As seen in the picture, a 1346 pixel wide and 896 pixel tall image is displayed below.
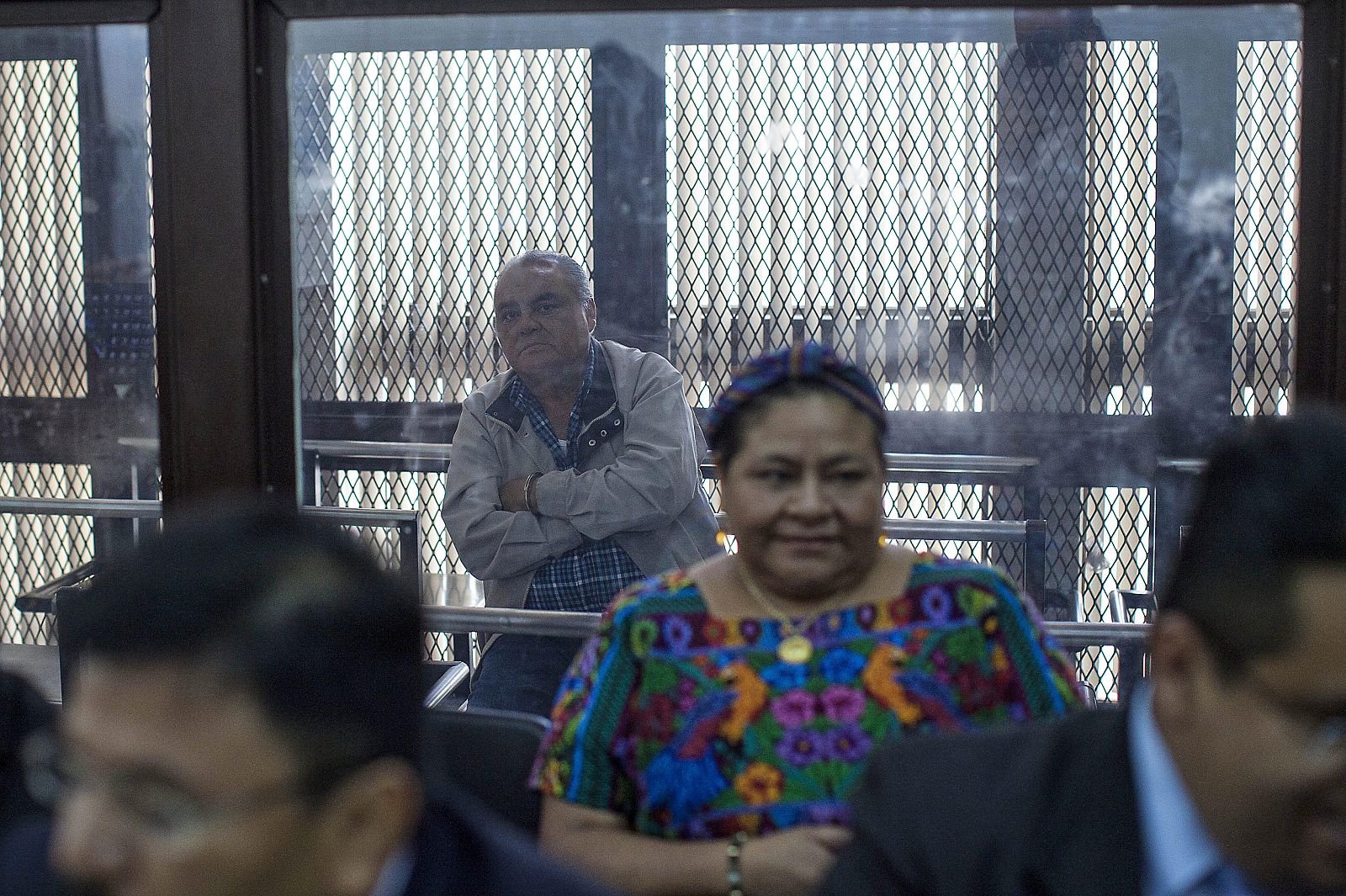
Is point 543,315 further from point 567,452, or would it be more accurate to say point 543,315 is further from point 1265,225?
point 1265,225

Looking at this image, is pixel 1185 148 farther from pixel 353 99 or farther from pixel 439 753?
pixel 439 753

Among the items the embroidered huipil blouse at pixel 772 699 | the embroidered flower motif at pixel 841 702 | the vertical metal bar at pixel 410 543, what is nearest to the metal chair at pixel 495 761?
the embroidered huipil blouse at pixel 772 699

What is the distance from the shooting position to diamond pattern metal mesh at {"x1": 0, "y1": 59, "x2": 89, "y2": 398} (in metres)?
2.85

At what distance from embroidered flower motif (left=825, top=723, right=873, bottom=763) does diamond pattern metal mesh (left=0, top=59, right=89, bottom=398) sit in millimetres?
1863

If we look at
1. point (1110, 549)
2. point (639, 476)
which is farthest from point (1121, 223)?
point (639, 476)

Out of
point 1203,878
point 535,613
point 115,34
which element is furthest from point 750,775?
point 115,34

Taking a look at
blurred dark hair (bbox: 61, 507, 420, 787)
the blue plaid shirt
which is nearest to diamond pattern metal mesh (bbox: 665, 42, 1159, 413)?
the blue plaid shirt

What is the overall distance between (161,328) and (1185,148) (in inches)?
80.8

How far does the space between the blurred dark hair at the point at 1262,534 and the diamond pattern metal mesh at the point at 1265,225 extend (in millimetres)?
1568

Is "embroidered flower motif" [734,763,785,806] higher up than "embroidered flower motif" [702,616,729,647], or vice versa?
"embroidered flower motif" [702,616,729,647]

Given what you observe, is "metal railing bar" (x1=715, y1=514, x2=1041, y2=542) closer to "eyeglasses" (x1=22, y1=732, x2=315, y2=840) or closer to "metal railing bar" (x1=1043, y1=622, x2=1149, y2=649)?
"metal railing bar" (x1=1043, y1=622, x2=1149, y2=649)

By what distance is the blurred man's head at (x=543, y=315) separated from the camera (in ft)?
9.20

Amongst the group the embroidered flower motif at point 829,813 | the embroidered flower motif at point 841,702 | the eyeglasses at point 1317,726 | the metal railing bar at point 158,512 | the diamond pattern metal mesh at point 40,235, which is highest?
the diamond pattern metal mesh at point 40,235

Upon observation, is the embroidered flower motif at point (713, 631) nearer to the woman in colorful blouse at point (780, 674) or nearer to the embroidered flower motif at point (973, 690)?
the woman in colorful blouse at point (780, 674)
